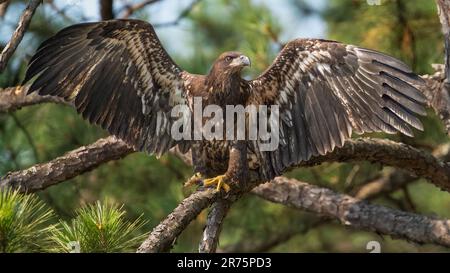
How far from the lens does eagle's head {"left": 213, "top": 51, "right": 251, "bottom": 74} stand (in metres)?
4.66

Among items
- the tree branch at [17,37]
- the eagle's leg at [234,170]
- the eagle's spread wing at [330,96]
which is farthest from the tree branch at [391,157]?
the tree branch at [17,37]

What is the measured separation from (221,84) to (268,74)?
0.24 meters

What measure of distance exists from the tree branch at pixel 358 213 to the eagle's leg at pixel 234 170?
676 mm

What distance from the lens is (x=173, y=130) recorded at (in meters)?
4.75

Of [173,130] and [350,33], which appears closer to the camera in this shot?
[173,130]

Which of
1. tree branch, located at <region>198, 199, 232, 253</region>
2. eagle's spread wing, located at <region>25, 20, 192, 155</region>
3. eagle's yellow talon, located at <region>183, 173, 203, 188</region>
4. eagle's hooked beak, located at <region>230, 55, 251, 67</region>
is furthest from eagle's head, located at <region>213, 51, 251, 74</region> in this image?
tree branch, located at <region>198, 199, 232, 253</region>

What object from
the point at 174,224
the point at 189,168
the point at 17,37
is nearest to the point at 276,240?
the point at 189,168

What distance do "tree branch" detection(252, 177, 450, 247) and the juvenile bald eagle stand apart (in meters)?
0.57

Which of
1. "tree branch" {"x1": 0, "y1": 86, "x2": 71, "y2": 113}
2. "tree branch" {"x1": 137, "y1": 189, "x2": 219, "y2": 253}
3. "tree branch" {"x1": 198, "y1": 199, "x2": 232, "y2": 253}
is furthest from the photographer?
"tree branch" {"x1": 0, "y1": 86, "x2": 71, "y2": 113}

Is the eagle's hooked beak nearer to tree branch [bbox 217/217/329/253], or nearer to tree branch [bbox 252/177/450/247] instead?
tree branch [bbox 252/177/450/247]

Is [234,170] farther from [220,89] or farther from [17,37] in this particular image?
[17,37]

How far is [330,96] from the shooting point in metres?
4.60
